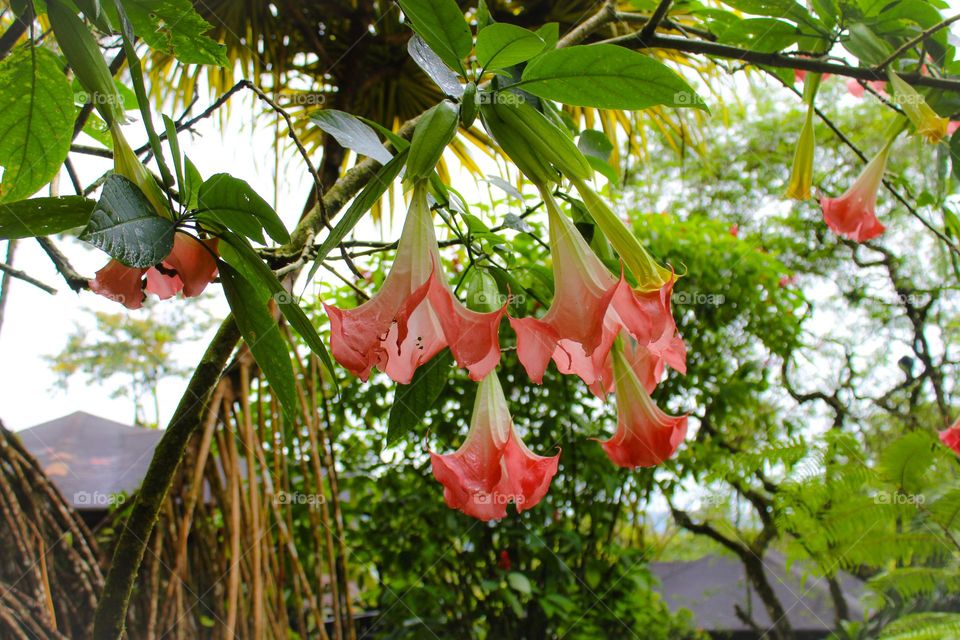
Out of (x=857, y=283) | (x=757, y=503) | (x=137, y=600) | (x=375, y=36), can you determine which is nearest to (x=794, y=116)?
(x=857, y=283)

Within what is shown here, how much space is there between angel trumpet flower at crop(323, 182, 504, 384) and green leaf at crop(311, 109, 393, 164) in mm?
72

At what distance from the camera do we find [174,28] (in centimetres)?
35

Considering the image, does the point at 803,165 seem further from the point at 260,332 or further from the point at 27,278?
the point at 27,278

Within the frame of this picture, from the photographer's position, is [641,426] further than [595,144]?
No

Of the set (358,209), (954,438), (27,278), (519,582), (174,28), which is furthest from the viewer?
(519,582)

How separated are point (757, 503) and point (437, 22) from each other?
2.44 meters

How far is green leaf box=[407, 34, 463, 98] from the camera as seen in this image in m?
0.28

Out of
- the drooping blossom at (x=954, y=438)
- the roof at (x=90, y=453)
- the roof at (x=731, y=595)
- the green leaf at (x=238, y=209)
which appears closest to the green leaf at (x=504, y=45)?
the green leaf at (x=238, y=209)

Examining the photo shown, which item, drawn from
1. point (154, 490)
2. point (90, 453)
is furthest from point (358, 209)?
point (90, 453)

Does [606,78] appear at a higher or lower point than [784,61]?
lower

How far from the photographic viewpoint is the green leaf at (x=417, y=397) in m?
0.34

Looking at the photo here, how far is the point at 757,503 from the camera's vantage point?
235 cm

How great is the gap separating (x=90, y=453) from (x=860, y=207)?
Result: 5.52ft

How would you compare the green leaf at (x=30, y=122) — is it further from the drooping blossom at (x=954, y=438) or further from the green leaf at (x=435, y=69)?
the drooping blossom at (x=954, y=438)
